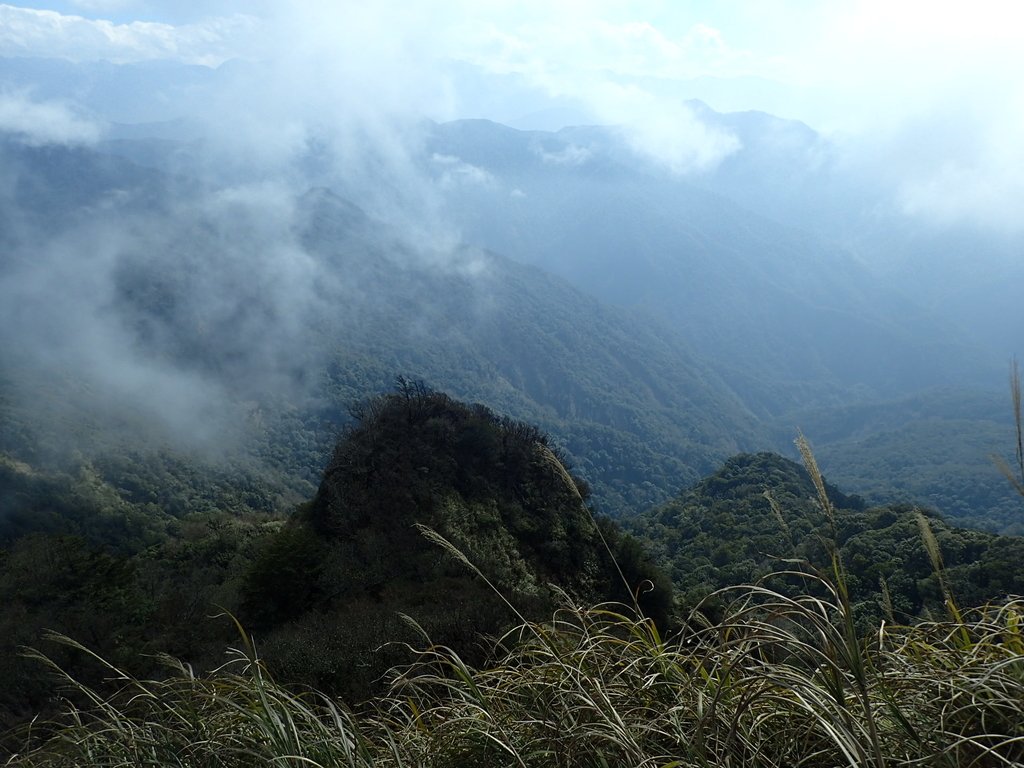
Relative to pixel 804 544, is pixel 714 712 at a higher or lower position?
higher

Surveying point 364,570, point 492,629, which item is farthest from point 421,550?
point 492,629

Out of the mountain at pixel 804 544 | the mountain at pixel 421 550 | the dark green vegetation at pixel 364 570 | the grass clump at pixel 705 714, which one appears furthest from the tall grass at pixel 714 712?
the mountain at pixel 421 550

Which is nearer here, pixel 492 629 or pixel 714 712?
pixel 714 712

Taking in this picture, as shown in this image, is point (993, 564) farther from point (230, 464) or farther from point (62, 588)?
point (230, 464)

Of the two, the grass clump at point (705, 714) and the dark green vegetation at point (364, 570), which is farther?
the dark green vegetation at point (364, 570)

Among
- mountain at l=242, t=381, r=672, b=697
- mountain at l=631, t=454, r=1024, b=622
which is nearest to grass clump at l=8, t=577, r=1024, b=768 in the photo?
mountain at l=631, t=454, r=1024, b=622

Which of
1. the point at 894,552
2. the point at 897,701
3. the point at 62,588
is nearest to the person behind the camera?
the point at 897,701

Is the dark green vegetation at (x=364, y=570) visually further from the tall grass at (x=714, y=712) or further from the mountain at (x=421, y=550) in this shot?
the tall grass at (x=714, y=712)

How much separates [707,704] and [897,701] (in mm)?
741

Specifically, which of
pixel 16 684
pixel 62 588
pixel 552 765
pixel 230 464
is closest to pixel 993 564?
pixel 552 765

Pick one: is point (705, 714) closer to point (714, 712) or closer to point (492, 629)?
point (714, 712)

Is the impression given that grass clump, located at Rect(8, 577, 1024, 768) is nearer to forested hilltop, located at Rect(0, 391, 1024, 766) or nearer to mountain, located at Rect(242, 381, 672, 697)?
forested hilltop, located at Rect(0, 391, 1024, 766)

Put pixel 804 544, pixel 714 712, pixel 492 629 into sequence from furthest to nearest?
pixel 804 544
pixel 492 629
pixel 714 712

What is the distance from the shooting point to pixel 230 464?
109 m
